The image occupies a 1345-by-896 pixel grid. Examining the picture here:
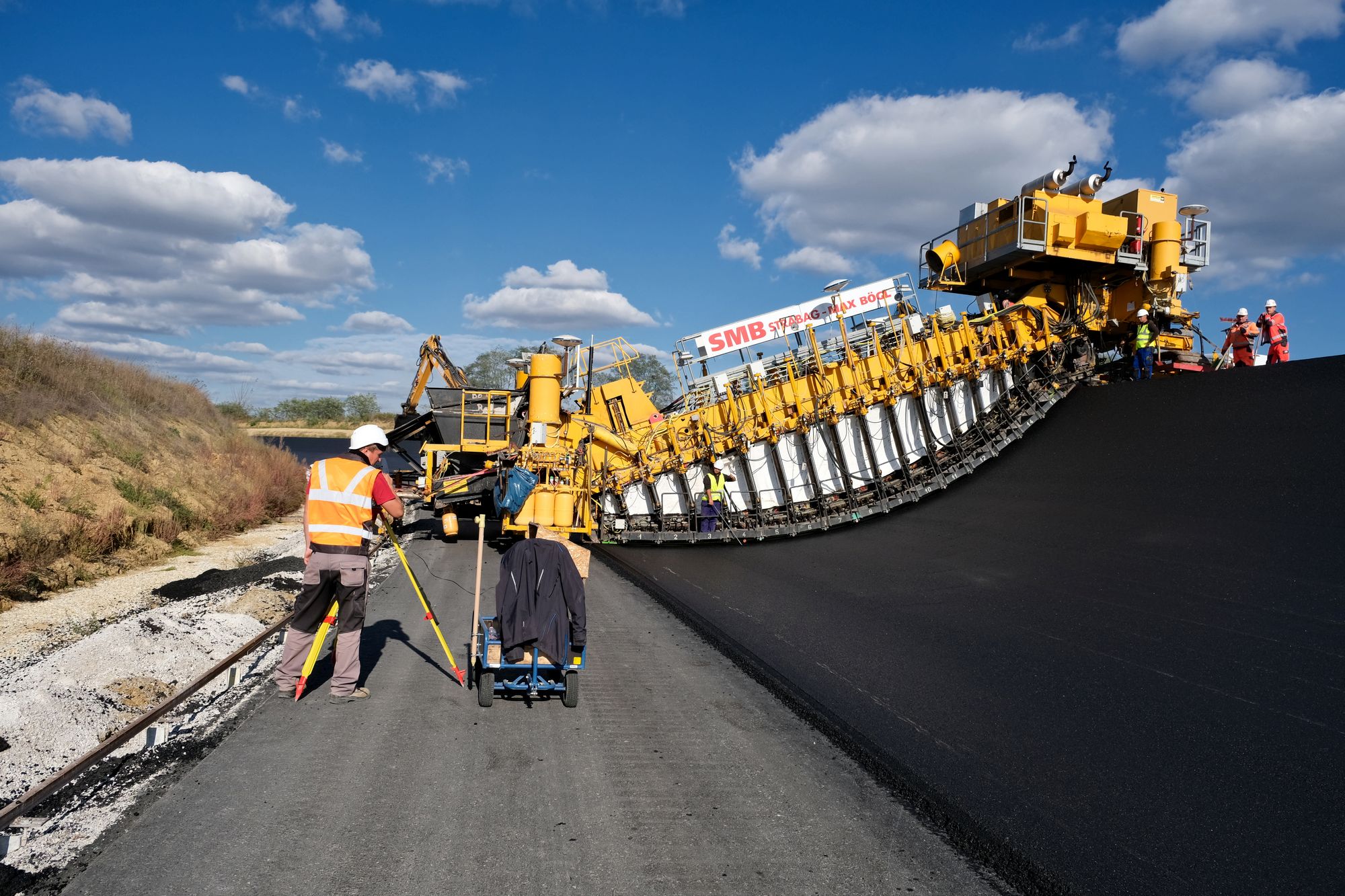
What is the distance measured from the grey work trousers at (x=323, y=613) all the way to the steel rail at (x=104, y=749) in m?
0.67

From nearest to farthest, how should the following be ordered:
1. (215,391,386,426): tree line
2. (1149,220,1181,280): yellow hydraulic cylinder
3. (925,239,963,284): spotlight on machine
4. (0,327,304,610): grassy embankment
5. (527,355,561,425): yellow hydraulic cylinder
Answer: (0,327,304,610): grassy embankment < (527,355,561,425): yellow hydraulic cylinder < (1149,220,1181,280): yellow hydraulic cylinder < (925,239,963,284): spotlight on machine < (215,391,386,426): tree line

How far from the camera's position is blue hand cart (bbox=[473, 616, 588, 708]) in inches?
218

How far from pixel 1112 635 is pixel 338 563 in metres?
6.39

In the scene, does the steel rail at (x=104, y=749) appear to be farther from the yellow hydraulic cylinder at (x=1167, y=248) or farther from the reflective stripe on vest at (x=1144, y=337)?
the yellow hydraulic cylinder at (x=1167, y=248)

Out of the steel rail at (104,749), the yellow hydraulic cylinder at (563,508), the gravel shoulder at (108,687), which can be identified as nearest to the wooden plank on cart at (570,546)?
the yellow hydraulic cylinder at (563,508)

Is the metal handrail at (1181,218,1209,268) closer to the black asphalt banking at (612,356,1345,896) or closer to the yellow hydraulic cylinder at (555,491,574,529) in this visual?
the black asphalt banking at (612,356,1345,896)

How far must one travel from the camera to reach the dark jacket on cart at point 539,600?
17.9 ft

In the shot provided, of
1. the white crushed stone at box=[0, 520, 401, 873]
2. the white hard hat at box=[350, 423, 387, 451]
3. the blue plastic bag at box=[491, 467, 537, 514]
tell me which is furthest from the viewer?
the blue plastic bag at box=[491, 467, 537, 514]

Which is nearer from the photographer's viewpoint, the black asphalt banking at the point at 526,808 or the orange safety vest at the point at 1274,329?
the black asphalt banking at the point at 526,808

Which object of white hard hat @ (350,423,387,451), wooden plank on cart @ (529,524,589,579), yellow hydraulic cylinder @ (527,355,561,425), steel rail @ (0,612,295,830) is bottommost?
steel rail @ (0,612,295,830)

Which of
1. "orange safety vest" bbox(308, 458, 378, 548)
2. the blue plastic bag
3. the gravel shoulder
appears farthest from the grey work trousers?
the blue plastic bag

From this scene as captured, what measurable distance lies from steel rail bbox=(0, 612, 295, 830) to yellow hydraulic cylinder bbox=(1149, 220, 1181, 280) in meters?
14.8

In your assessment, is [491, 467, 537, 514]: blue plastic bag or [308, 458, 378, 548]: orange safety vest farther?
[491, 467, 537, 514]: blue plastic bag

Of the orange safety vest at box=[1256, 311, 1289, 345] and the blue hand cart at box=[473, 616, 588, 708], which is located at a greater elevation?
the orange safety vest at box=[1256, 311, 1289, 345]
